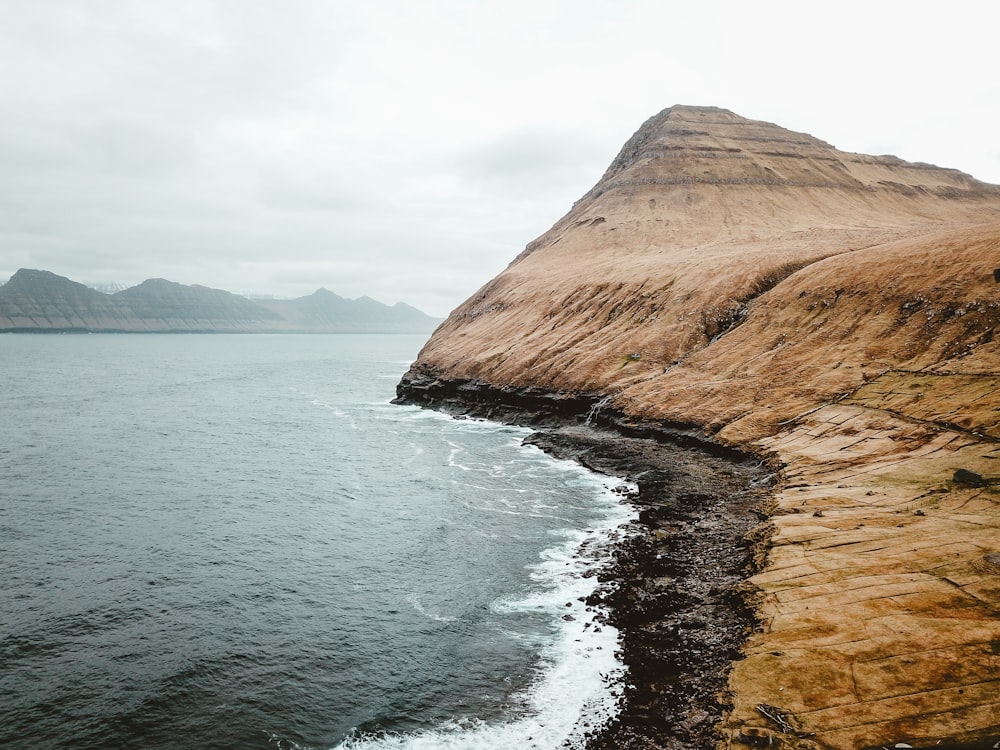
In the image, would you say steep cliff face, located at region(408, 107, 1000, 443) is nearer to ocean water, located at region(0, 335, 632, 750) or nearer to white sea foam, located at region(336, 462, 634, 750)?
ocean water, located at region(0, 335, 632, 750)

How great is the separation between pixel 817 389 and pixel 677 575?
115 feet

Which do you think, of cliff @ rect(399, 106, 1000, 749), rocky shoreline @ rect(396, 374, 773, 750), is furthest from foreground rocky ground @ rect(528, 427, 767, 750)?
cliff @ rect(399, 106, 1000, 749)

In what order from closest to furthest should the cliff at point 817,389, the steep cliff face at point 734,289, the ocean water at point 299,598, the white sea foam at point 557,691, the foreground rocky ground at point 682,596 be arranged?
the cliff at point 817,389, the foreground rocky ground at point 682,596, the white sea foam at point 557,691, the ocean water at point 299,598, the steep cliff face at point 734,289

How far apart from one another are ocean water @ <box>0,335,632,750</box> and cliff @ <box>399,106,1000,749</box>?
29.4 ft

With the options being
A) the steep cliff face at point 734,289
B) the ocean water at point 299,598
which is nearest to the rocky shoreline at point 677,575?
the ocean water at point 299,598

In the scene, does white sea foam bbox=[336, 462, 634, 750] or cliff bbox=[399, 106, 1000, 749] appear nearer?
cliff bbox=[399, 106, 1000, 749]

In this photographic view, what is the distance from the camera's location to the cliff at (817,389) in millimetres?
20953

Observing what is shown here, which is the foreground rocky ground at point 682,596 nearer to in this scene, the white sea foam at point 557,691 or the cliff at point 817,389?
the white sea foam at point 557,691

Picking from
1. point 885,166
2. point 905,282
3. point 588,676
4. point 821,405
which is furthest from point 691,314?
point 885,166

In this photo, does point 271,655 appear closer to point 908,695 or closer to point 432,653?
point 432,653

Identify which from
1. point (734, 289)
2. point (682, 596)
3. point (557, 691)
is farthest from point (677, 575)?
point (734, 289)

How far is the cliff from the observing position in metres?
21.0

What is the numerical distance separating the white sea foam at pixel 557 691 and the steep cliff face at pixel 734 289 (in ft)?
103

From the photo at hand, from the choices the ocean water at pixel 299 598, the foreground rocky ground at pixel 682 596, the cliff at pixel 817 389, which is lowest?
the ocean water at pixel 299 598
